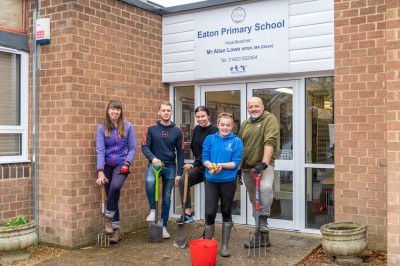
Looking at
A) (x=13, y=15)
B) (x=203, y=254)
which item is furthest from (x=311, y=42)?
(x=13, y=15)

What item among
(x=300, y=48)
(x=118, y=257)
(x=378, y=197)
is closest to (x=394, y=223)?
(x=378, y=197)

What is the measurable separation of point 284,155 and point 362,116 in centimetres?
145

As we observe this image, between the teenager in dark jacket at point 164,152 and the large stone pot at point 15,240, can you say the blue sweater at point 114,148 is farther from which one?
the large stone pot at point 15,240

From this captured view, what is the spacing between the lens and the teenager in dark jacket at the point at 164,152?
613cm

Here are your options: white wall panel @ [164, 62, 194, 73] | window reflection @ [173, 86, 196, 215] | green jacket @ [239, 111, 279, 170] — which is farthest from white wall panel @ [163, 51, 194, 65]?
green jacket @ [239, 111, 279, 170]

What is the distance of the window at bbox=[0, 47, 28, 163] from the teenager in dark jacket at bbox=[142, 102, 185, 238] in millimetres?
1782

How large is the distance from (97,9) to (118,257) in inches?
135

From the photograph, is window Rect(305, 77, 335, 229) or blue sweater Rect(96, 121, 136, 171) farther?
window Rect(305, 77, 335, 229)

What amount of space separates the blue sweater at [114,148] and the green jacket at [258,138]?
1.56 meters

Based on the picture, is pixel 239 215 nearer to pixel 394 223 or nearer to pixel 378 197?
pixel 378 197

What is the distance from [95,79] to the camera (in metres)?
6.36

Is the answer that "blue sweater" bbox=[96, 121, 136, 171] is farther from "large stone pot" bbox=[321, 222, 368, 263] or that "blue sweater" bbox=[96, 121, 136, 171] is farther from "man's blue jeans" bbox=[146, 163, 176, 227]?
"large stone pot" bbox=[321, 222, 368, 263]

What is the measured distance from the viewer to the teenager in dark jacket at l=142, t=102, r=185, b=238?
6.13m

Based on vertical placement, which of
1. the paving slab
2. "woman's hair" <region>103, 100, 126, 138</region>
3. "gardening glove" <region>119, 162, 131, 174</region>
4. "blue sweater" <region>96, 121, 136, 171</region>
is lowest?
the paving slab
